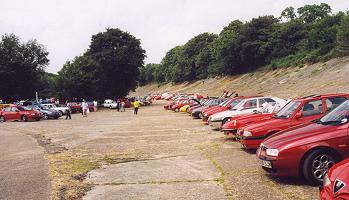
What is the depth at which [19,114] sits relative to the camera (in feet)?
115

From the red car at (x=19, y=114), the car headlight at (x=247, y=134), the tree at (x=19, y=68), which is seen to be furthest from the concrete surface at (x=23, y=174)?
the tree at (x=19, y=68)

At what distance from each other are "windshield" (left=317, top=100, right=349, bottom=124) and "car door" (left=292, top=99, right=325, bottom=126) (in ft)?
8.99

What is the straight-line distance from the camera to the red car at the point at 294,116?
11359 millimetres

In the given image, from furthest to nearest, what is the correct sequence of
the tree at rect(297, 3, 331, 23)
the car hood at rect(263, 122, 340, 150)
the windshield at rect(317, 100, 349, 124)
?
the tree at rect(297, 3, 331, 23)
the windshield at rect(317, 100, 349, 124)
the car hood at rect(263, 122, 340, 150)

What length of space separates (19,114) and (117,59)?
30.1 metres

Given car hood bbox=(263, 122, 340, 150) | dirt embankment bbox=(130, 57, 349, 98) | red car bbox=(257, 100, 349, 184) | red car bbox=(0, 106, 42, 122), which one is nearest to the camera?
red car bbox=(257, 100, 349, 184)

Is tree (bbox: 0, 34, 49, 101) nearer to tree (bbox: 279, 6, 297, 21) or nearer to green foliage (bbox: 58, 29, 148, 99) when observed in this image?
green foliage (bbox: 58, 29, 148, 99)

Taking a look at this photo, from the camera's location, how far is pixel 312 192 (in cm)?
734

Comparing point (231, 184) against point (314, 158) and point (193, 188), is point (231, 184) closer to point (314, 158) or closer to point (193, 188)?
point (193, 188)

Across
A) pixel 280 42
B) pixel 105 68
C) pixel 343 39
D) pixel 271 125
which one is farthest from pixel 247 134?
pixel 280 42

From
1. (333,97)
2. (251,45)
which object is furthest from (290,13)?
(333,97)

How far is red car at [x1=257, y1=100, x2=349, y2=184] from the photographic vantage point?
773 cm

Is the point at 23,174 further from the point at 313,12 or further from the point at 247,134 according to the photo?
the point at 313,12

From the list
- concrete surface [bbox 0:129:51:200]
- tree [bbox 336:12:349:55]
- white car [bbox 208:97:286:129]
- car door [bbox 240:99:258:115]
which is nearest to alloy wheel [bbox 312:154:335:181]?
concrete surface [bbox 0:129:51:200]
